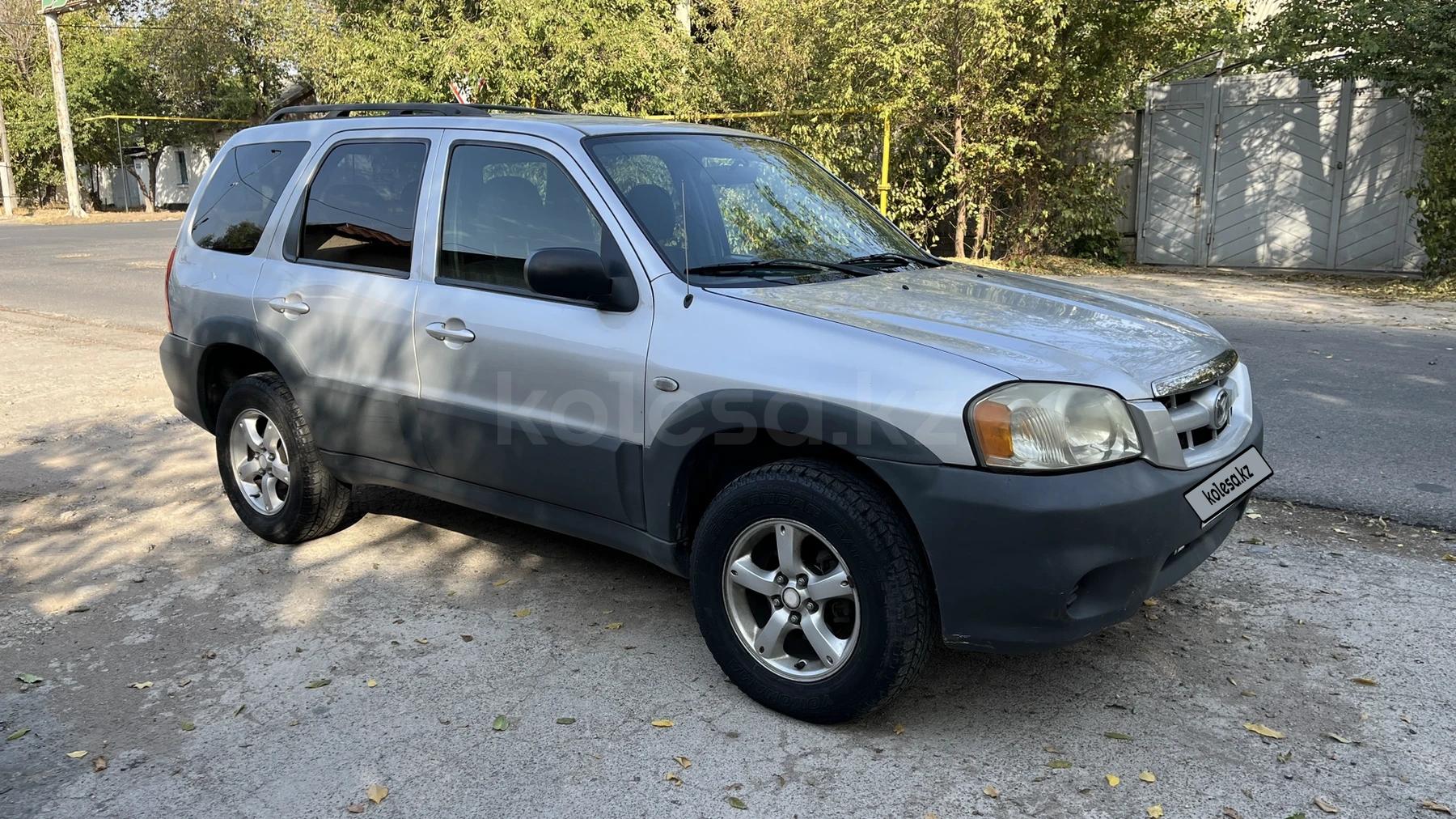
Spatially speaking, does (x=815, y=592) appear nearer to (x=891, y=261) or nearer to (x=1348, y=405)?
(x=891, y=261)

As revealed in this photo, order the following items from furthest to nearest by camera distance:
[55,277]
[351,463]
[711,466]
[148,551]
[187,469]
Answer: [55,277] < [187,469] < [148,551] < [351,463] < [711,466]

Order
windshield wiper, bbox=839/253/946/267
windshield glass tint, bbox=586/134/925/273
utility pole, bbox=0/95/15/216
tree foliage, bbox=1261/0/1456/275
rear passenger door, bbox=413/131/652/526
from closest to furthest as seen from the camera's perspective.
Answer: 1. rear passenger door, bbox=413/131/652/526
2. windshield glass tint, bbox=586/134/925/273
3. windshield wiper, bbox=839/253/946/267
4. tree foliage, bbox=1261/0/1456/275
5. utility pole, bbox=0/95/15/216

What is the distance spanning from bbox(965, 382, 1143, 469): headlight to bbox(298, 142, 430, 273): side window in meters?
2.41

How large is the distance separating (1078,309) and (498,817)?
2439 mm

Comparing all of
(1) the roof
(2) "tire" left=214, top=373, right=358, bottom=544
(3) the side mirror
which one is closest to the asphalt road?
(1) the roof

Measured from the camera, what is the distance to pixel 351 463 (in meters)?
4.69

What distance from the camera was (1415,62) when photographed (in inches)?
486

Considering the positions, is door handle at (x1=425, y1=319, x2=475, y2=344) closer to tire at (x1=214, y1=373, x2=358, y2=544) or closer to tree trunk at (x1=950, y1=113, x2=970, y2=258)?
tire at (x1=214, y1=373, x2=358, y2=544)

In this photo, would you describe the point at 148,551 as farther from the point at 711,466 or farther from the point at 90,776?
the point at 711,466

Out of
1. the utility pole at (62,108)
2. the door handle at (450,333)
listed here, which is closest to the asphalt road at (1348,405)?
the door handle at (450,333)

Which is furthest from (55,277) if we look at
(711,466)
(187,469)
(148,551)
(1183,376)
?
(1183,376)

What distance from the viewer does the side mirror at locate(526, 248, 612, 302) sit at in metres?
3.58

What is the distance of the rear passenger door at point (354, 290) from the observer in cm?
436

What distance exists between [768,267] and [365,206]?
175cm
